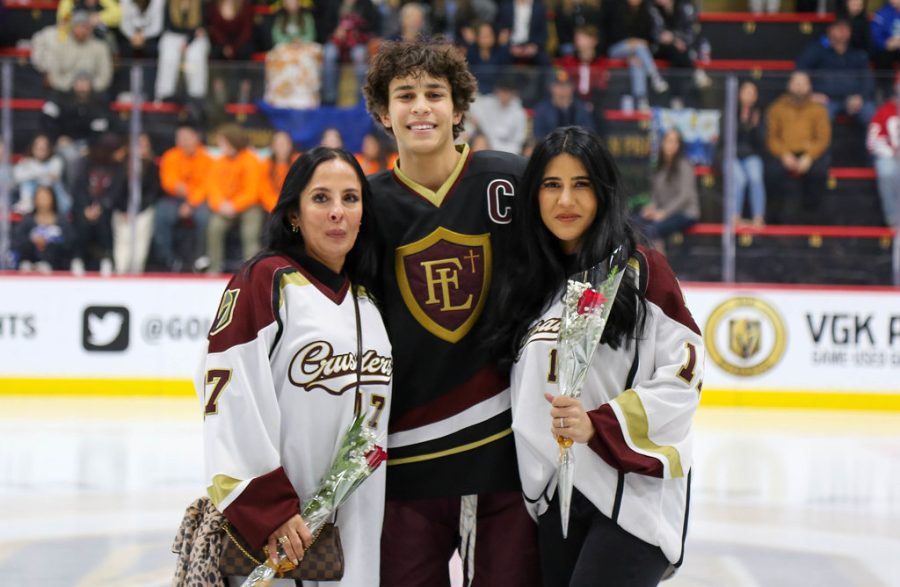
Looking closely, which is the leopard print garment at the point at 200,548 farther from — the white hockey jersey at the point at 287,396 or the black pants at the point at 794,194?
the black pants at the point at 794,194

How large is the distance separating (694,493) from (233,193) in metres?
4.05

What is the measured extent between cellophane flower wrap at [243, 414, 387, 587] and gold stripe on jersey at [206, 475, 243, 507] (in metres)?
0.16

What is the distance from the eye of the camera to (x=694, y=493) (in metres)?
5.77

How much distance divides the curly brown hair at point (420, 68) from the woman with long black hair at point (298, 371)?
0.38m

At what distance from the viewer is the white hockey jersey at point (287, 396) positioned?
8.11 feet

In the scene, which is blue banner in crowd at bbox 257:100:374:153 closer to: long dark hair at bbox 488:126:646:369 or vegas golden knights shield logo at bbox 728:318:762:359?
vegas golden knights shield logo at bbox 728:318:762:359

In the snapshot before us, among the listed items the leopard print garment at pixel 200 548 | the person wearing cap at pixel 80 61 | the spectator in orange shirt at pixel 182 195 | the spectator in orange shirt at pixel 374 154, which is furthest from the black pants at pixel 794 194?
the leopard print garment at pixel 200 548

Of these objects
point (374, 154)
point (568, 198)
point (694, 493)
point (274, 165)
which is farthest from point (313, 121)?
point (568, 198)

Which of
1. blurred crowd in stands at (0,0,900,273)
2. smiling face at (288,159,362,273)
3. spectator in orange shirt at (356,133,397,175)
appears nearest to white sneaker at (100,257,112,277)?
blurred crowd in stands at (0,0,900,273)

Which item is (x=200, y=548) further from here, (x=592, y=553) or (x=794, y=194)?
(x=794, y=194)

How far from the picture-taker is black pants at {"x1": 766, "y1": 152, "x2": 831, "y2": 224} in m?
8.35

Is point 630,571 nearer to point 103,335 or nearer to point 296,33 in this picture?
point 103,335

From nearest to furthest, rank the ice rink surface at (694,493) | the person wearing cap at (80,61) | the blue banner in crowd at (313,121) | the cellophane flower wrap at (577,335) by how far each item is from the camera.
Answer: the cellophane flower wrap at (577,335), the ice rink surface at (694,493), the blue banner in crowd at (313,121), the person wearing cap at (80,61)

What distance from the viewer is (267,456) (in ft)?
8.13
